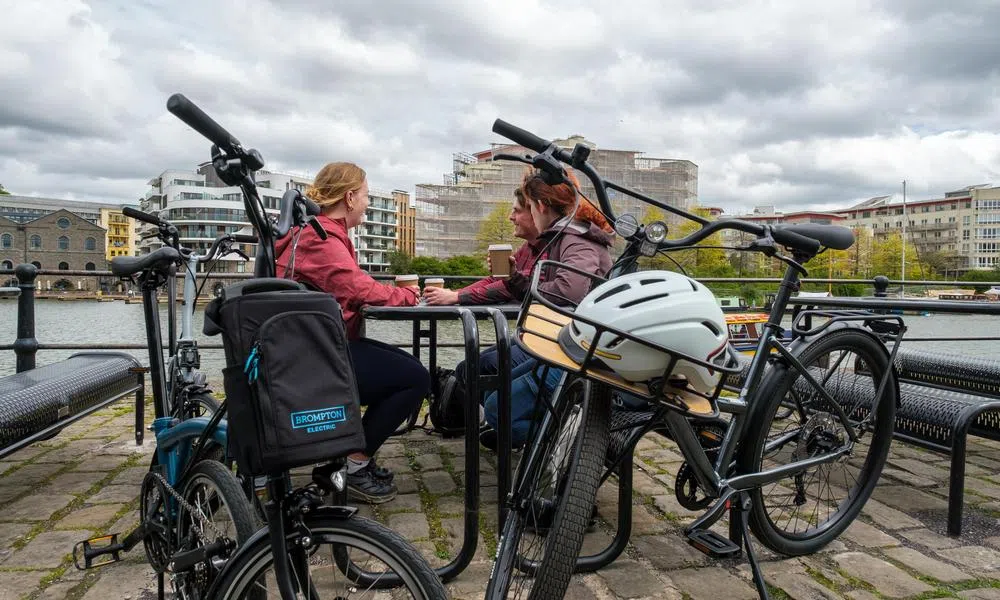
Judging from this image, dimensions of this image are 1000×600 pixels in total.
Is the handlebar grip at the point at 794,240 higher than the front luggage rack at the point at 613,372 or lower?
higher

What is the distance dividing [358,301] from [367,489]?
0.91 meters

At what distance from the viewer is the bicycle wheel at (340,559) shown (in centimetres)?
144

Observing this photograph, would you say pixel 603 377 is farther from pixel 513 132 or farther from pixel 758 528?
pixel 758 528

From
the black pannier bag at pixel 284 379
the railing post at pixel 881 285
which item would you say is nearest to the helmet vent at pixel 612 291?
the black pannier bag at pixel 284 379

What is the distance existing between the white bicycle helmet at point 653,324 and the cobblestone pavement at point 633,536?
104 centimetres

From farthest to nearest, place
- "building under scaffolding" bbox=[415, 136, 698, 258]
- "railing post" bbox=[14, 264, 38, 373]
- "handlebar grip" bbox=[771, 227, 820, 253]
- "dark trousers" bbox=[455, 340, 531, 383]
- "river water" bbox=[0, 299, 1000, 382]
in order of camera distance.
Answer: "building under scaffolding" bbox=[415, 136, 698, 258]
"river water" bbox=[0, 299, 1000, 382]
"railing post" bbox=[14, 264, 38, 373]
"dark trousers" bbox=[455, 340, 531, 383]
"handlebar grip" bbox=[771, 227, 820, 253]

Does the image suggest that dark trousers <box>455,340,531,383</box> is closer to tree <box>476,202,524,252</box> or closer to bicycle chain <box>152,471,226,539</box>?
bicycle chain <box>152,471,226,539</box>

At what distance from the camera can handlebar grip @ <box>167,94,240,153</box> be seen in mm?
1342

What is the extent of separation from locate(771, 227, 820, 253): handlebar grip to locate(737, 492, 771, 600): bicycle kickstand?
83cm

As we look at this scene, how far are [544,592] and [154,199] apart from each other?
6013 inches

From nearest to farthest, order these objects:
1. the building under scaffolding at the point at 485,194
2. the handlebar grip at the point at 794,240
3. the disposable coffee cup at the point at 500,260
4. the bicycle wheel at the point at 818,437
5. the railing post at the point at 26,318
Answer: the handlebar grip at the point at 794,240
the bicycle wheel at the point at 818,437
the disposable coffee cup at the point at 500,260
the railing post at the point at 26,318
the building under scaffolding at the point at 485,194

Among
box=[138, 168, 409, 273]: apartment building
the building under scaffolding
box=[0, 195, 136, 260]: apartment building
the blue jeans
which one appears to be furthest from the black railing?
box=[0, 195, 136, 260]: apartment building

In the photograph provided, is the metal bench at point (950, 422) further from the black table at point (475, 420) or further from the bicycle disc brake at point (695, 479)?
the black table at point (475, 420)

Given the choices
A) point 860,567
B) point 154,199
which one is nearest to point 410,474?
point 860,567
